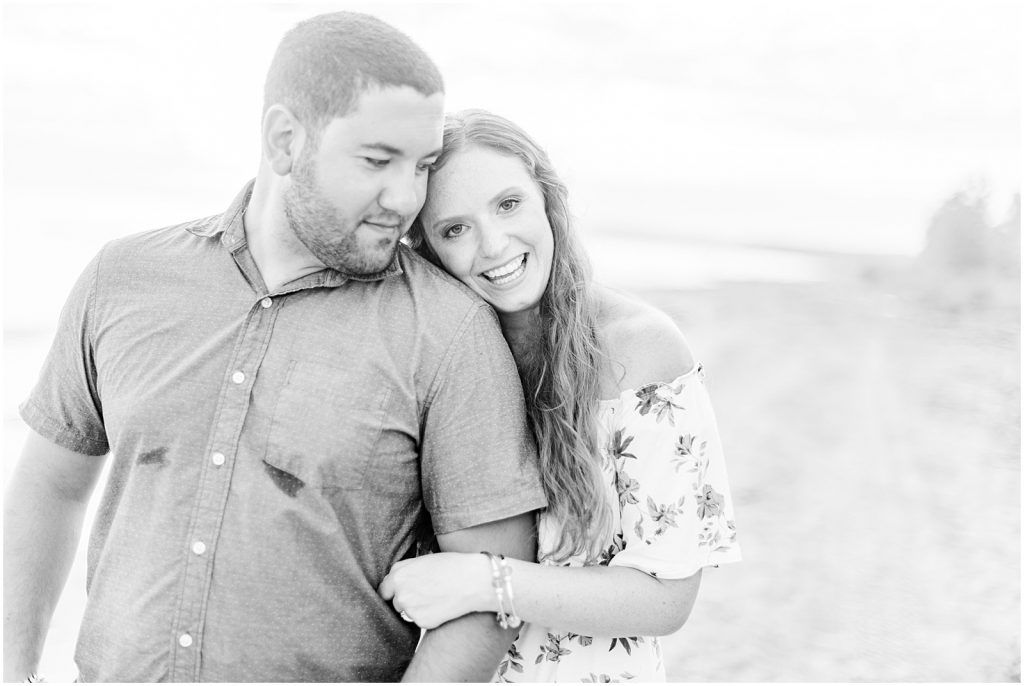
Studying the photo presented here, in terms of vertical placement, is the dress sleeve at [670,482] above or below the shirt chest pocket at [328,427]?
below

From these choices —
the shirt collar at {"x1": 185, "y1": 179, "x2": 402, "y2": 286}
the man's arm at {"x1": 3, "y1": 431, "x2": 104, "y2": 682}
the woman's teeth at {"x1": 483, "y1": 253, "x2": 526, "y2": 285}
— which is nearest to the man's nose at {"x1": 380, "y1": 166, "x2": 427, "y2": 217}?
the shirt collar at {"x1": 185, "y1": 179, "x2": 402, "y2": 286}

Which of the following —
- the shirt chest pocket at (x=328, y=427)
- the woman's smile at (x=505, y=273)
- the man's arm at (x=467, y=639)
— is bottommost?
the man's arm at (x=467, y=639)

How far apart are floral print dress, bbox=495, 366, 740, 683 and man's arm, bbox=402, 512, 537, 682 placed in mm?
108

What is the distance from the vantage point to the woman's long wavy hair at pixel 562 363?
5.49ft

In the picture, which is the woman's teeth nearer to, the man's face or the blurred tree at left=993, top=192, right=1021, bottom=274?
the man's face

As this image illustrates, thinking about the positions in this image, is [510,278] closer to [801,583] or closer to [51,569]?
[51,569]

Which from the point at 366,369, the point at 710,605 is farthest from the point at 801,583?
the point at 366,369

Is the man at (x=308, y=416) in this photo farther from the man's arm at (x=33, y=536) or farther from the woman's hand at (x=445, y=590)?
the man's arm at (x=33, y=536)

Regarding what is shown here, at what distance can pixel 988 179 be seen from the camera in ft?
22.3

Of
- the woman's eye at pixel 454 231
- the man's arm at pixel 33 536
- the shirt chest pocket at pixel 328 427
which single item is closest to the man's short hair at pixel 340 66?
the woman's eye at pixel 454 231

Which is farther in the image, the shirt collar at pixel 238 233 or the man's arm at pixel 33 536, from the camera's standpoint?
the man's arm at pixel 33 536

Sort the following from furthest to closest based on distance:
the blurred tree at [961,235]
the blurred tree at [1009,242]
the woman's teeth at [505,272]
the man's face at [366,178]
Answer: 1. the blurred tree at [961,235]
2. the blurred tree at [1009,242]
3. the woman's teeth at [505,272]
4. the man's face at [366,178]

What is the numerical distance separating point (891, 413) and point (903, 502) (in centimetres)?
83

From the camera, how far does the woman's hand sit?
1583 mm
